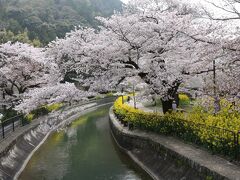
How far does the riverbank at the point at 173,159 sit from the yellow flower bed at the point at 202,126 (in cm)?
45

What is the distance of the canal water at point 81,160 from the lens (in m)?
20.2

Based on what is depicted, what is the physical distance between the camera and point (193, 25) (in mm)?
20172

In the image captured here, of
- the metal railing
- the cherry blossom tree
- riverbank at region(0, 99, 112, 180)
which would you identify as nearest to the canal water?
riverbank at region(0, 99, 112, 180)

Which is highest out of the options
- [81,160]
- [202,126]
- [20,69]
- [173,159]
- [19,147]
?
[20,69]

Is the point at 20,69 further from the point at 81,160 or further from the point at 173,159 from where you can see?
the point at 173,159

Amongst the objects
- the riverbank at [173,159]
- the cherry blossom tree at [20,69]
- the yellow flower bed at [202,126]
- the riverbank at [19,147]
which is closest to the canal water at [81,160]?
the riverbank at [19,147]

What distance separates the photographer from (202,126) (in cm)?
1683

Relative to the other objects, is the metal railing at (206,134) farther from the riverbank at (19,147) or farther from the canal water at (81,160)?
the riverbank at (19,147)

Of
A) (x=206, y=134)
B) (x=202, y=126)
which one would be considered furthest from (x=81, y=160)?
(x=206, y=134)

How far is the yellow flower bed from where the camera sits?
14656mm

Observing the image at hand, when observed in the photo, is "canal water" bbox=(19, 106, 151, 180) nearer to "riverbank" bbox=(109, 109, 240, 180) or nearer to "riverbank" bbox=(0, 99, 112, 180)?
"riverbank" bbox=(0, 99, 112, 180)

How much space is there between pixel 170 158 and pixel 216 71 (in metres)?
5.42

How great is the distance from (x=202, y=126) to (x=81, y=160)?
10.3 m

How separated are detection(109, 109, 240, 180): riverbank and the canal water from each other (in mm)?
857
